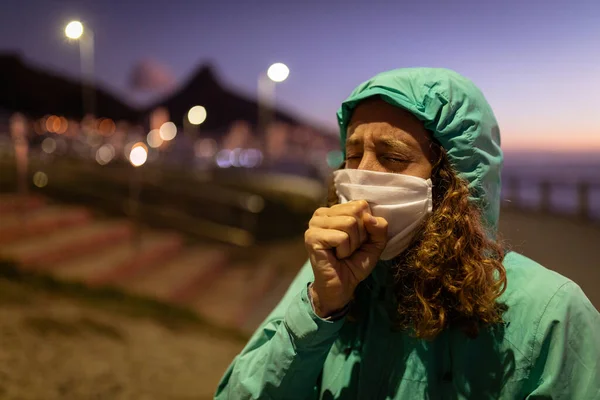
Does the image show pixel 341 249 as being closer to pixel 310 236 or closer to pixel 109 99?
pixel 310 236

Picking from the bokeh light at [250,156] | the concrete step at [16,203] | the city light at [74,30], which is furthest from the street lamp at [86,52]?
the bokeh light at [250,156]

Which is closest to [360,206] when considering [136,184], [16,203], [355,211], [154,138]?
[355,211]

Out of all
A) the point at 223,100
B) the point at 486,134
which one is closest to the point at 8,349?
the point at 223,100

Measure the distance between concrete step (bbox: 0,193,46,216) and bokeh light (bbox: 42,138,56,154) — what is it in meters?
0.49

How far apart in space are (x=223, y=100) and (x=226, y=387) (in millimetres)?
3092

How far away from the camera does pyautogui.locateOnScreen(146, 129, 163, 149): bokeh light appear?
4.34 meters

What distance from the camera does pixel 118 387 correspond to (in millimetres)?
2982

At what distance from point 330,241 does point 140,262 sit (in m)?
4.52

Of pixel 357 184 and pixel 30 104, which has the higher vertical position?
pixel 30 104

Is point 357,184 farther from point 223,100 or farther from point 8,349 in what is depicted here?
point 223,100

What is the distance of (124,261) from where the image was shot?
16.4 feet

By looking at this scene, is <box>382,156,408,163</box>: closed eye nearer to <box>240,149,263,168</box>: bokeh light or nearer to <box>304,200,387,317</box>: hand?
<box>304,200,387,317</box>: hand

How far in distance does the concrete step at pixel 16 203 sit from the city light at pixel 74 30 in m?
1.68

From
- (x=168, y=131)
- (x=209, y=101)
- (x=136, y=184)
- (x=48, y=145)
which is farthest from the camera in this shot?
(x=136, y=184)
